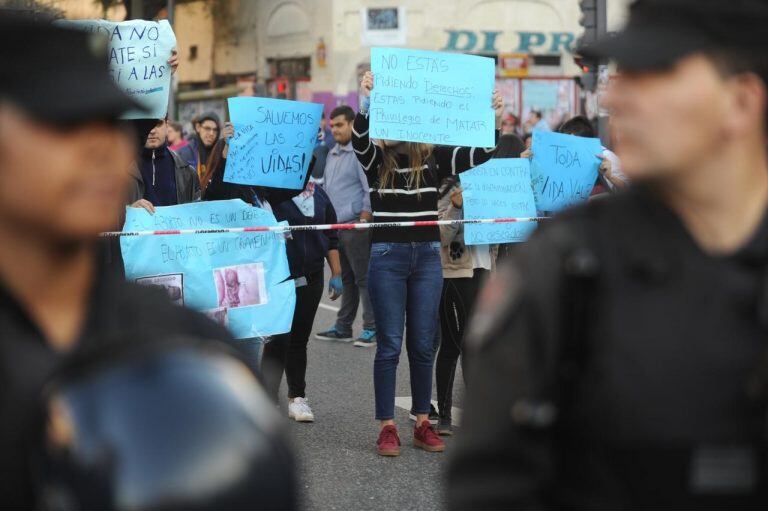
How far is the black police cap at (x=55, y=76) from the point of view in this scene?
1.75 m

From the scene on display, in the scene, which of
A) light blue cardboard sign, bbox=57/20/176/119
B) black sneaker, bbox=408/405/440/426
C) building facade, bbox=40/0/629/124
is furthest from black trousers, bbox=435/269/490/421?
building facade, bbox=40/0/629/124

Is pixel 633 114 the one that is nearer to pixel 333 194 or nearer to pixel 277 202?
pixel 277 202

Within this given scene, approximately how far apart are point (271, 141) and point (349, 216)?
11.6 feet

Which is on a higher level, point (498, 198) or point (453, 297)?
point (498, 198)

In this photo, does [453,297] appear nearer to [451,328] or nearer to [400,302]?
[451,328]

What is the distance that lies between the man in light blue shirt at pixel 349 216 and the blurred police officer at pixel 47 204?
8.86 m

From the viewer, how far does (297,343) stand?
25.3 feet

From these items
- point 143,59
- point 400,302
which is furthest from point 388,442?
point 143,59

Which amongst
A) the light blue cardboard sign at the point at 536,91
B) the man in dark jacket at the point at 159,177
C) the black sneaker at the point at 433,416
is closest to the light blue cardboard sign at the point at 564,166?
the black sneaker at the point at 433,416

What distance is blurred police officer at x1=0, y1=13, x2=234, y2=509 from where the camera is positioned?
1763 millimetres

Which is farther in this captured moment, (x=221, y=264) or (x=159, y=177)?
(x=221, y=264)

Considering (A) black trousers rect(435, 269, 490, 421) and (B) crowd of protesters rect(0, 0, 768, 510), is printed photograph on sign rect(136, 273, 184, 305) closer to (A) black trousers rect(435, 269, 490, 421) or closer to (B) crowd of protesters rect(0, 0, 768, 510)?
(A) black trousers rect(435, 269, 490, 421)

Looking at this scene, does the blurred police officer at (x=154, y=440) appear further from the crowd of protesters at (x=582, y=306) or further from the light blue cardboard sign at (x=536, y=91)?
the light blue cardboard sign at (x=536, y=91)

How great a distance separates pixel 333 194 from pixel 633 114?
9086 millimetres
